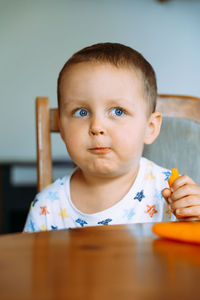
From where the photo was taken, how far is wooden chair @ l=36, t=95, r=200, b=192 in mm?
1019

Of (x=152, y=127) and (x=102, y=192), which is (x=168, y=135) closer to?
(x=152, y=127)

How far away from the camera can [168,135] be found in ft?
3.58

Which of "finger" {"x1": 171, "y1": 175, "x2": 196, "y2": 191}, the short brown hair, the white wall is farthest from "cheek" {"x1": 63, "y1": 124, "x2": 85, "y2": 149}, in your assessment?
the white wall

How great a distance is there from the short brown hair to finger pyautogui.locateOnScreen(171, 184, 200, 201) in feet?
0.96

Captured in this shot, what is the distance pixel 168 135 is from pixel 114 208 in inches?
11.5

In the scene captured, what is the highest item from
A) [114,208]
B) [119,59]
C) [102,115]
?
[119,59]

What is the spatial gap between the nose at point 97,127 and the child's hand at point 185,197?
20 centimetres

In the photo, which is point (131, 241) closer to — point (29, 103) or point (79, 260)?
point (79, 260)

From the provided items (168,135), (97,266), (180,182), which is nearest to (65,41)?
(168,135)

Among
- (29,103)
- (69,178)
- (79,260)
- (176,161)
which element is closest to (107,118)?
(69,178)

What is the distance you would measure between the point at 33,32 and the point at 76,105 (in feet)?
7.65

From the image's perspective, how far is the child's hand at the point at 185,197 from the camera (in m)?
0.64

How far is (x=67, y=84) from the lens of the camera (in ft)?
2.78

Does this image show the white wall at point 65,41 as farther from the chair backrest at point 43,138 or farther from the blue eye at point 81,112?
the blue eye at point 81,112
